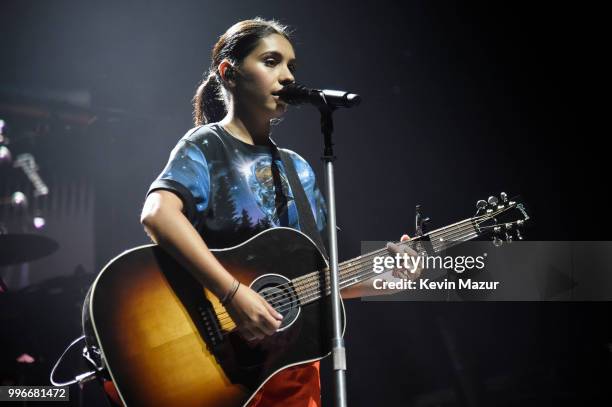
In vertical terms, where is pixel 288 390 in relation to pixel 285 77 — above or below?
below

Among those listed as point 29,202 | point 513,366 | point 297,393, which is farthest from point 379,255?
point 29,202

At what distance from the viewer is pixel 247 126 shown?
204cm

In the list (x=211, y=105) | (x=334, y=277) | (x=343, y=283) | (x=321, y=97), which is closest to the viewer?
(x=334, y=277)

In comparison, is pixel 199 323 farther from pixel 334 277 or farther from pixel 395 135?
pixel 395 135

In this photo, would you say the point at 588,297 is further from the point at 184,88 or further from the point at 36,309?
the point at 36,309

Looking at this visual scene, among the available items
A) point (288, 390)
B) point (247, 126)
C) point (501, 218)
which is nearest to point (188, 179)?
point (247, 126)

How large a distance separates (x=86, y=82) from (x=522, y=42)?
8.69ft

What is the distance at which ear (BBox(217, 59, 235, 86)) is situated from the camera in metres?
2.09

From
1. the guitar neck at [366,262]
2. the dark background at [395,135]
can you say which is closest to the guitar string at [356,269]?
the guitar neck at [366,262]

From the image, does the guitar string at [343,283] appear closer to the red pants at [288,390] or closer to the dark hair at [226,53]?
the red pants at [288,390]

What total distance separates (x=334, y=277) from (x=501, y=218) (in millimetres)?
1153

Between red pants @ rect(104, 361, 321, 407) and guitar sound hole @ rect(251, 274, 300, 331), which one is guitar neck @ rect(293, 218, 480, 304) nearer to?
guitar sound hole @ rect(251, 274, 300, 331)

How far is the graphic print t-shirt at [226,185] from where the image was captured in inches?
70.0

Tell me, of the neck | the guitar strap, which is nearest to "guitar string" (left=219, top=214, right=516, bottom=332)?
the guitar strap
